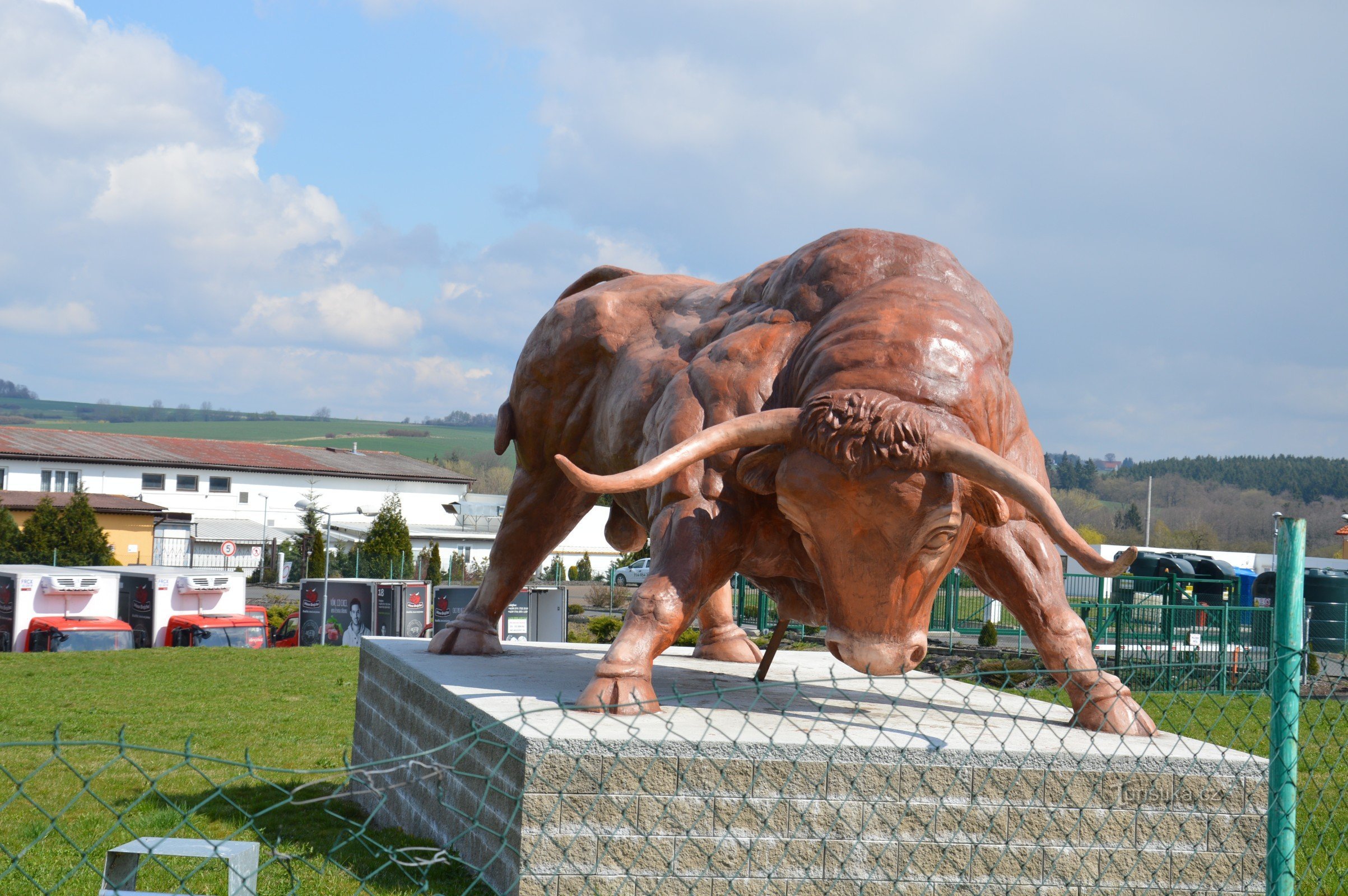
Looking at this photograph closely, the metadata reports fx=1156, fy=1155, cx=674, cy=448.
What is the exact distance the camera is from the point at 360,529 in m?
52.0

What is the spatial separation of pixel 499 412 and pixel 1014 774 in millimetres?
3965

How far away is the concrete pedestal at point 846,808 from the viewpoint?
3.60 meters

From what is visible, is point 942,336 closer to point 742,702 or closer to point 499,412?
point 742,702

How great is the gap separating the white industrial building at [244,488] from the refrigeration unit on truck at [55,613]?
2208 centimetres

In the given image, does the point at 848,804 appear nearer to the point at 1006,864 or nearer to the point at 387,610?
the point at 1006,864

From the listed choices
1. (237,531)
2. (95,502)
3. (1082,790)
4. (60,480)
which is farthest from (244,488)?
(1082,790)

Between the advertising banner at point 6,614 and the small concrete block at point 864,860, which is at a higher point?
the small concrete block at point 864,860

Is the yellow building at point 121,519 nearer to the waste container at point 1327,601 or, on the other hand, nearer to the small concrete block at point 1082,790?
the waste container at point 1327,601

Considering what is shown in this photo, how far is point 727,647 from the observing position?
23.4 ft

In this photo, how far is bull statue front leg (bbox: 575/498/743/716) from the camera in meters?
4.23

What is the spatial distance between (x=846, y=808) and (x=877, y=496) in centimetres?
103

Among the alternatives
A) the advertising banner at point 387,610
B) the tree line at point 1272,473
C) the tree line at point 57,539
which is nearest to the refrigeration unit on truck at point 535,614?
the advertising banner at point 387,610

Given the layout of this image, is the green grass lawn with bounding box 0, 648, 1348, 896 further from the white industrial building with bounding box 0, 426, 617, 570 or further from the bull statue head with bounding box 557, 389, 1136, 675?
the white industrial building with bounding box 0, 426, 617, 570

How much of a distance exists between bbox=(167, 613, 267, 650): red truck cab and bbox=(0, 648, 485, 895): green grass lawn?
65.8 inches
